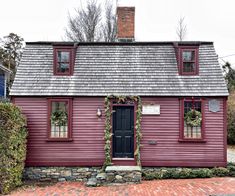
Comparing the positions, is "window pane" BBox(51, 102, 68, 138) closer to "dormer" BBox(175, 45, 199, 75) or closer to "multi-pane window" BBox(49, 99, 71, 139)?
"multi-pane window" BBox(49, 99, 71, 139)

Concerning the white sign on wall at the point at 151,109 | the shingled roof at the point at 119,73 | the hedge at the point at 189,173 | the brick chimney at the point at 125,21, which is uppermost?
the brick chimney at the point at 125,21

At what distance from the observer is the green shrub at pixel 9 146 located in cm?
923

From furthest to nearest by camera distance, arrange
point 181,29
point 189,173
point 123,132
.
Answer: point 181,29 < point 123,132 < point 189,173

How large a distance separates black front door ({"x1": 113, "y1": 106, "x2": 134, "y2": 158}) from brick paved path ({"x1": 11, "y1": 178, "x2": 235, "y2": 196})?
153cm

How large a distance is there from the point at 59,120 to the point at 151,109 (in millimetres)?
3536

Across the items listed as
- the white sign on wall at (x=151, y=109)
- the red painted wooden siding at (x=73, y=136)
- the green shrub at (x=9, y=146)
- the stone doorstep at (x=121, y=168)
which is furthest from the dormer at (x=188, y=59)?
the green shrub at (x=9, y=146)

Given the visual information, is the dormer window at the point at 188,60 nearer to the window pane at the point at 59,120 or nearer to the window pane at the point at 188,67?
the window pane at the point at 188,67

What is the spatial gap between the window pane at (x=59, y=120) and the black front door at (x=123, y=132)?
189cm

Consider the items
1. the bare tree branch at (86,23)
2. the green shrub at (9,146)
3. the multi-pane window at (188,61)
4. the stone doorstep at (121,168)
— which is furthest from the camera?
the bare tree branch at (86,23)

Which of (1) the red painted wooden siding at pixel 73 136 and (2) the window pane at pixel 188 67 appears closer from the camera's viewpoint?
(1) the red painted wooden siding at pixel 73 136

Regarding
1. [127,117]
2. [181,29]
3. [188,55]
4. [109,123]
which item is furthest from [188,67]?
[181,29]

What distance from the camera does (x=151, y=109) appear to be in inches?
456

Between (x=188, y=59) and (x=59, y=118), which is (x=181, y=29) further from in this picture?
(x=59, y=118)

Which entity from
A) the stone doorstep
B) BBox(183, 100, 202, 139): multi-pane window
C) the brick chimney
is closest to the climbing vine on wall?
the stone doorstep
